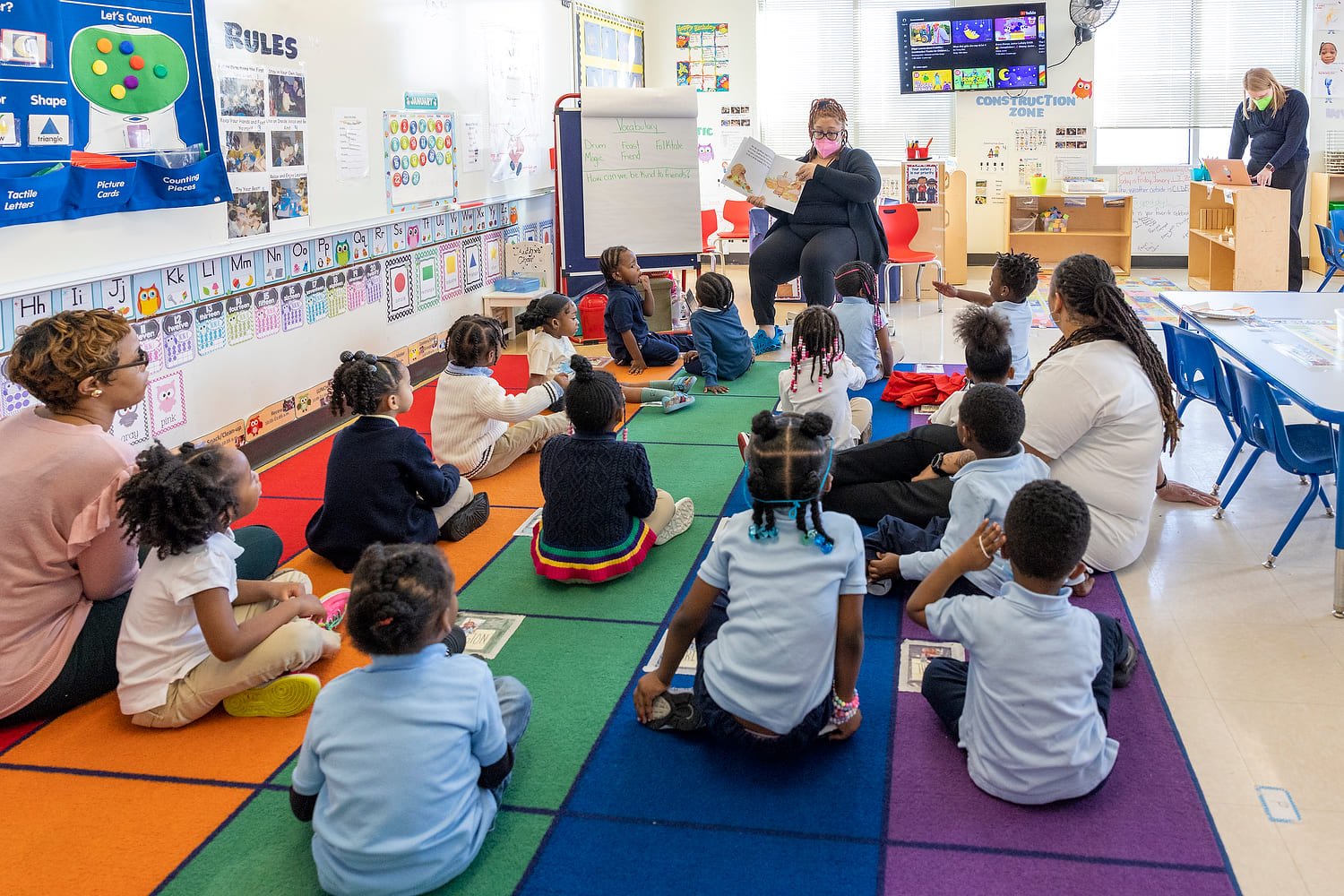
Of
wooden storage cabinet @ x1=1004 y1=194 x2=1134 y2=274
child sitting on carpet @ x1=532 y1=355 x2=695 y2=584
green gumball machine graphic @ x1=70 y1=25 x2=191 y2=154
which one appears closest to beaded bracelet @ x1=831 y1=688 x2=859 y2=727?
child sitting on carpet @ x1=532 y1=355 x2=695 y2=584

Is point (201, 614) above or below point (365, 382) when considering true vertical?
below

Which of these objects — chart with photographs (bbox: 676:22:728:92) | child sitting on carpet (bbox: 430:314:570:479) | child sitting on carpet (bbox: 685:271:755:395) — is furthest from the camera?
chart with photographs (bbox: 676:22:728:92)

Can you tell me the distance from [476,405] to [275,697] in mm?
1793

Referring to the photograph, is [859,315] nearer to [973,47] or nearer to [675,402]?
[675,402]

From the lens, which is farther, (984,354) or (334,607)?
(984,354)

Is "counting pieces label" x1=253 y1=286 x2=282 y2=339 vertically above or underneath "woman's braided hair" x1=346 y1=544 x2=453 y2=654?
above

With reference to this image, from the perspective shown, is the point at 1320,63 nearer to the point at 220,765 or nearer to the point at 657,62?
the point at 657,62

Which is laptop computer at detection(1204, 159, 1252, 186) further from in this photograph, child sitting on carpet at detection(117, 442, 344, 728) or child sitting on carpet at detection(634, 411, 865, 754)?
child sitting on carpet at detection(117, 442, 344, 728)

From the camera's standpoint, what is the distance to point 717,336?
231 inches

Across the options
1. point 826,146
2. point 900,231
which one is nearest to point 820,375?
point 826,146

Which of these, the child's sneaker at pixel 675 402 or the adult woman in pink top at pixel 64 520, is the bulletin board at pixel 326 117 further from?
the child's sneaker at pixel 675 402

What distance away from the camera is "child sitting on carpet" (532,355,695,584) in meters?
3.32

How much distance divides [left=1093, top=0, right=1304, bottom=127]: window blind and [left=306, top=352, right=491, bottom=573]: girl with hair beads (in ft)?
27.0

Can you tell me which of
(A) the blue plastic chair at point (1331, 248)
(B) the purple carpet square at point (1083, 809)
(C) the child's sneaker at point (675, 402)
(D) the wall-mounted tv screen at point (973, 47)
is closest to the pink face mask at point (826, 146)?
(C) the child's sneaker at point (675, 402)
